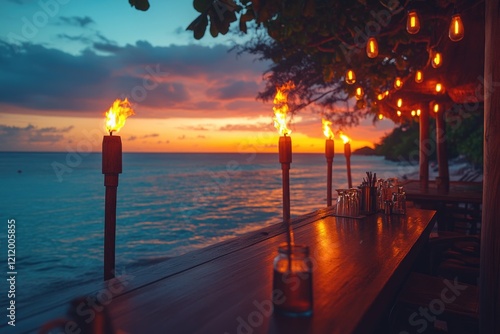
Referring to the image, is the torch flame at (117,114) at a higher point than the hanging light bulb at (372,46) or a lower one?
lower

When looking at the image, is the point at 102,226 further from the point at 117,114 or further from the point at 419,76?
the point at 117,114

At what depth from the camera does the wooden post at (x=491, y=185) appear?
201 cm

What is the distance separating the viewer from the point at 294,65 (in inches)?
389

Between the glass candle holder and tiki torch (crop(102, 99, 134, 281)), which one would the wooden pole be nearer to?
tiki torch (crop(102, 99, 134, 281))

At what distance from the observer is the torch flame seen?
2018mm

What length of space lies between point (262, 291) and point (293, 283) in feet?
0.71

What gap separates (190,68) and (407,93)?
39.1 feet

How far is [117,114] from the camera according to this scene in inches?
82.3

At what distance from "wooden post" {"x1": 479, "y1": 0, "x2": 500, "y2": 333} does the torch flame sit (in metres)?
2.23

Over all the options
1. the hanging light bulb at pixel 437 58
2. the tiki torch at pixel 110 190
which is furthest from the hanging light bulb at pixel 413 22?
the tiki torch at pixel 110 190

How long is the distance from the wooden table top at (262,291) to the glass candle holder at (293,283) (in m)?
0.04

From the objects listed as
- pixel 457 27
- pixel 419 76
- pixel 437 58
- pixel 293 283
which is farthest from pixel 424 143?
pixel 293 283

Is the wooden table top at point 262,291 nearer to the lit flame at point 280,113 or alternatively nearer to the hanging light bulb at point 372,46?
the lit flame at point 280,113

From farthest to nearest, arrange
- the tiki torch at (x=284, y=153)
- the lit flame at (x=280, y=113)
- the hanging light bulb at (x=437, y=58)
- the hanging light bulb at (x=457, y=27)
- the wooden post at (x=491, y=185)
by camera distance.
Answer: the hanging light bulb at (x=437, y=58), the hanging light bulb at (x=457, y=27), the lit flame at (x=280, y=113), the tiki torch at (x=284, y=153), the wooden post at (x=491, y=185)
